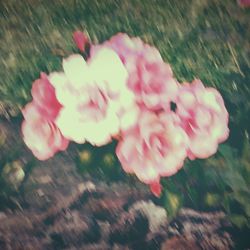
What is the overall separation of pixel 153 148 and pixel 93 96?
193 mm

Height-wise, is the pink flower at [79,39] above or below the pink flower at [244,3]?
above

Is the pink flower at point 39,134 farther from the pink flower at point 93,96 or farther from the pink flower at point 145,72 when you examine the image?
the pink flower at point 145,72

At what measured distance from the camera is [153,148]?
840 mm

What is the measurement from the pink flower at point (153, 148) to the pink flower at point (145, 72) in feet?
0.12

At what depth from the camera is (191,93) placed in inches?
33.7

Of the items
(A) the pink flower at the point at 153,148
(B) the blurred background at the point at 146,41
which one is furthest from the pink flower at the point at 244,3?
(A) the pink flower at the point at 153,148

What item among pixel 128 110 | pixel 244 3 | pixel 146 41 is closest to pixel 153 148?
pixel 128 110

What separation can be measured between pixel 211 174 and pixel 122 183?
0.73ft

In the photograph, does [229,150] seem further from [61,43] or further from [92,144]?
[61,43]

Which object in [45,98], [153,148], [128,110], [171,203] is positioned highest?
[45,98]

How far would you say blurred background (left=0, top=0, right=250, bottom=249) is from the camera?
0.81m

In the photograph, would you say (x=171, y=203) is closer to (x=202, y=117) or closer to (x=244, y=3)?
(x=202, y=117)

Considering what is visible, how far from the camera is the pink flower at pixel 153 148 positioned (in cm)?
84

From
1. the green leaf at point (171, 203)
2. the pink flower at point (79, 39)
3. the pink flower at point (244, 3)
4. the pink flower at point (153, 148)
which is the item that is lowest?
the green leaf at point (171, 203)
